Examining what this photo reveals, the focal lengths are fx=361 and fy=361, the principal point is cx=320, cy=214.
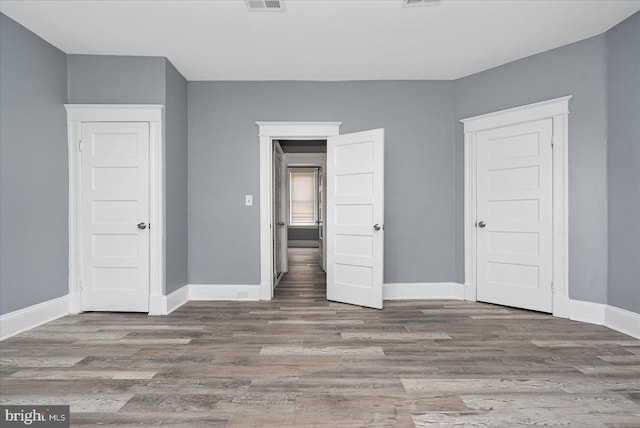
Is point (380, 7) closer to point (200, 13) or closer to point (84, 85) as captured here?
point (200, 13)

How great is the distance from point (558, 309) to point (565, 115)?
76.5 inches

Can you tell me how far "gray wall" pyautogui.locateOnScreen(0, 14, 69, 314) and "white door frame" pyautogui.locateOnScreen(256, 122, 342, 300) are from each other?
203cm

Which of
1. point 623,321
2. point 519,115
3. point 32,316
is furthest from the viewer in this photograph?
point 519,115

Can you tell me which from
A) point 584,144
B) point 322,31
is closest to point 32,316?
point 322,31

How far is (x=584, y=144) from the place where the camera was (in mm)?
3498

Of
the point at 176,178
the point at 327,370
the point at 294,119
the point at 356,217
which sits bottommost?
the point at 327,370

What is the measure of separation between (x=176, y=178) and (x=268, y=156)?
1094 millimetres

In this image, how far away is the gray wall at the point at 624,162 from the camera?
3.09m

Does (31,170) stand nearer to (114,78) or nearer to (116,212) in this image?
(116,212)

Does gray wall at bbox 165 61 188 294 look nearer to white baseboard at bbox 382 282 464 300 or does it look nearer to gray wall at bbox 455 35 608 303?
white baseboard at bbox 382 282 464 300

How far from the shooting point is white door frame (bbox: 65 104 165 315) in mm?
3703

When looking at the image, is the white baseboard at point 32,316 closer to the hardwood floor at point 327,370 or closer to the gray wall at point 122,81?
the hardwood floor at point 327,370

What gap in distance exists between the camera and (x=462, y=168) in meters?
4.36

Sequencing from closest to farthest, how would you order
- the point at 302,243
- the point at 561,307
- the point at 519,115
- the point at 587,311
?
the point at 587,311 → the point at 561,307 → the point at 519,115 → the point at 302,243
